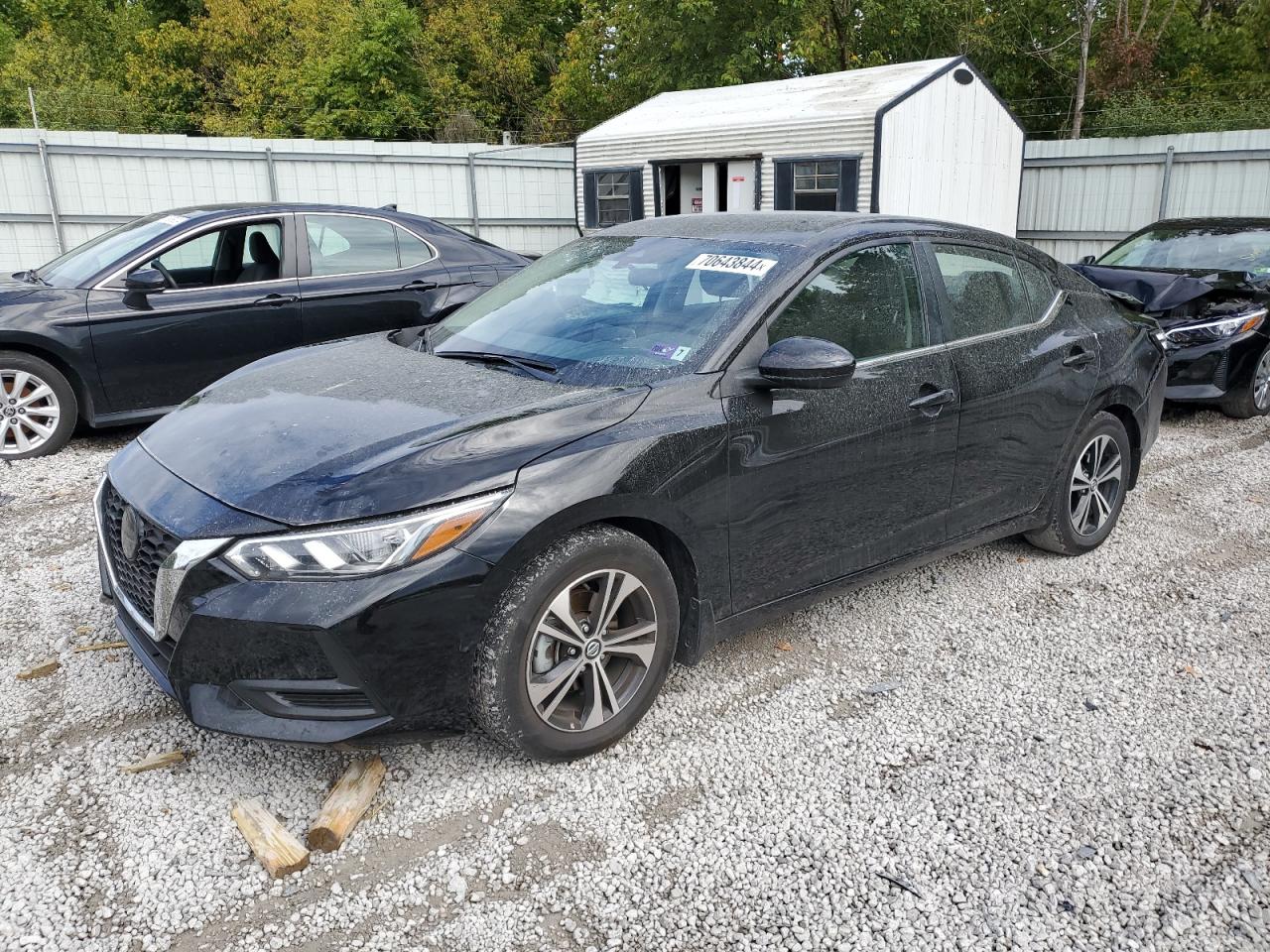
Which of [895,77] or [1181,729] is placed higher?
[895,77]

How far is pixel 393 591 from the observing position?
2.65m

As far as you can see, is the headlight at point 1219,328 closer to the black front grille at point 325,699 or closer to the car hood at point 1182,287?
the car hood at point 1182,287

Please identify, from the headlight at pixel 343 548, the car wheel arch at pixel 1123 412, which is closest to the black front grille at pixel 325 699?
the headlight at pixel 343 548

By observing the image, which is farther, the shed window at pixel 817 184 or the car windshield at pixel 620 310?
the shed window at pixel 817 184

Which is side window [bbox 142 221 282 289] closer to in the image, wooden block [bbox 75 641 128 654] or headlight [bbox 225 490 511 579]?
wooden block [bbox 75 641 128 654]

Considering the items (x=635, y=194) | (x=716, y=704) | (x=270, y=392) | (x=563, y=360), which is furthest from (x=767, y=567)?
(x=635, y=194)

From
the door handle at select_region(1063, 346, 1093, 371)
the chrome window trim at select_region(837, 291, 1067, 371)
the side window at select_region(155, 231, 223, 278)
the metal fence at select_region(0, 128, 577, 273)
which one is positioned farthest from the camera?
the metal fence at select_region(0, 128, 577, 273)

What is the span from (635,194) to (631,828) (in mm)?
18270

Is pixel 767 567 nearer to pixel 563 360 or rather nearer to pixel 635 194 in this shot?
pixel 563 360

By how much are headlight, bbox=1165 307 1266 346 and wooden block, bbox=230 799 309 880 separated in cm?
742

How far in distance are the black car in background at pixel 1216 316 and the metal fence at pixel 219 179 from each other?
11.7 meters

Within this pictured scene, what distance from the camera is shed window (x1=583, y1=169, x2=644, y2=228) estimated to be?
20.0 meters

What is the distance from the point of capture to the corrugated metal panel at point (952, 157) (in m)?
16.7

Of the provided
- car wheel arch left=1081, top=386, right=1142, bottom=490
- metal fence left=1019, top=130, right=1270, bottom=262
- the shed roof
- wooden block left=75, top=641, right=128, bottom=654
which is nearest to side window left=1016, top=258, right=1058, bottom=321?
car wheel arch left=1081, top=386, right=1142, bottom=490
